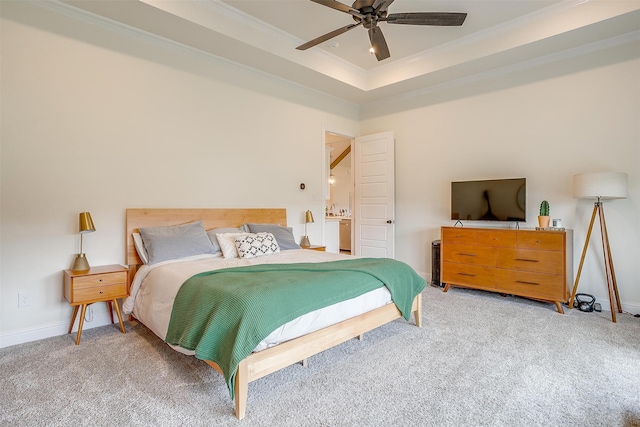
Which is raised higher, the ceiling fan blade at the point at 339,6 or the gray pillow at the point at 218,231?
the ceiling fan blade at the point at 339,6

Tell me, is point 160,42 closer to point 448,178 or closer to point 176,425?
point 176,425

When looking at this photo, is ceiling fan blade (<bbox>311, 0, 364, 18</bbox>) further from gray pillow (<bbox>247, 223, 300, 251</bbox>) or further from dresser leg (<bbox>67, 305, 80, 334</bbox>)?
dresser leg (<bbox>67, 305, 80, 334</bbox>)

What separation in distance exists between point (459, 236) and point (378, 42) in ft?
8.37

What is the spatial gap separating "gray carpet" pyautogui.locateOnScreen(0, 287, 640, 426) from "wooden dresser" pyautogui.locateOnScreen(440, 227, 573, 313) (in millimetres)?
669

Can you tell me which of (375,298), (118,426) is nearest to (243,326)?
(118,426)

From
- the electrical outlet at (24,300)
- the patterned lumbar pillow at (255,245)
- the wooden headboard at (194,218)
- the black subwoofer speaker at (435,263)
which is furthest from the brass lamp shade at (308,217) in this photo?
the electrical outlet at (24,300)

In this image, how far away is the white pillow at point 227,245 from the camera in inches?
133

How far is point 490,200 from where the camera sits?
4164 millimetres

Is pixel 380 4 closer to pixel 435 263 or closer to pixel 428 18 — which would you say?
pixel 428 18

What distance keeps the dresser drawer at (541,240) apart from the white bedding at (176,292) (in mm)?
2044

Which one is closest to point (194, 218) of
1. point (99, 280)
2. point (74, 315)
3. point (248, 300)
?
point (99, 280)

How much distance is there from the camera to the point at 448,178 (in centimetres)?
478

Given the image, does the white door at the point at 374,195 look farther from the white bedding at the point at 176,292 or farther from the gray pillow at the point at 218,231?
the gray pillow at the point at 218,231

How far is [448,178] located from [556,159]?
51.5 inches
